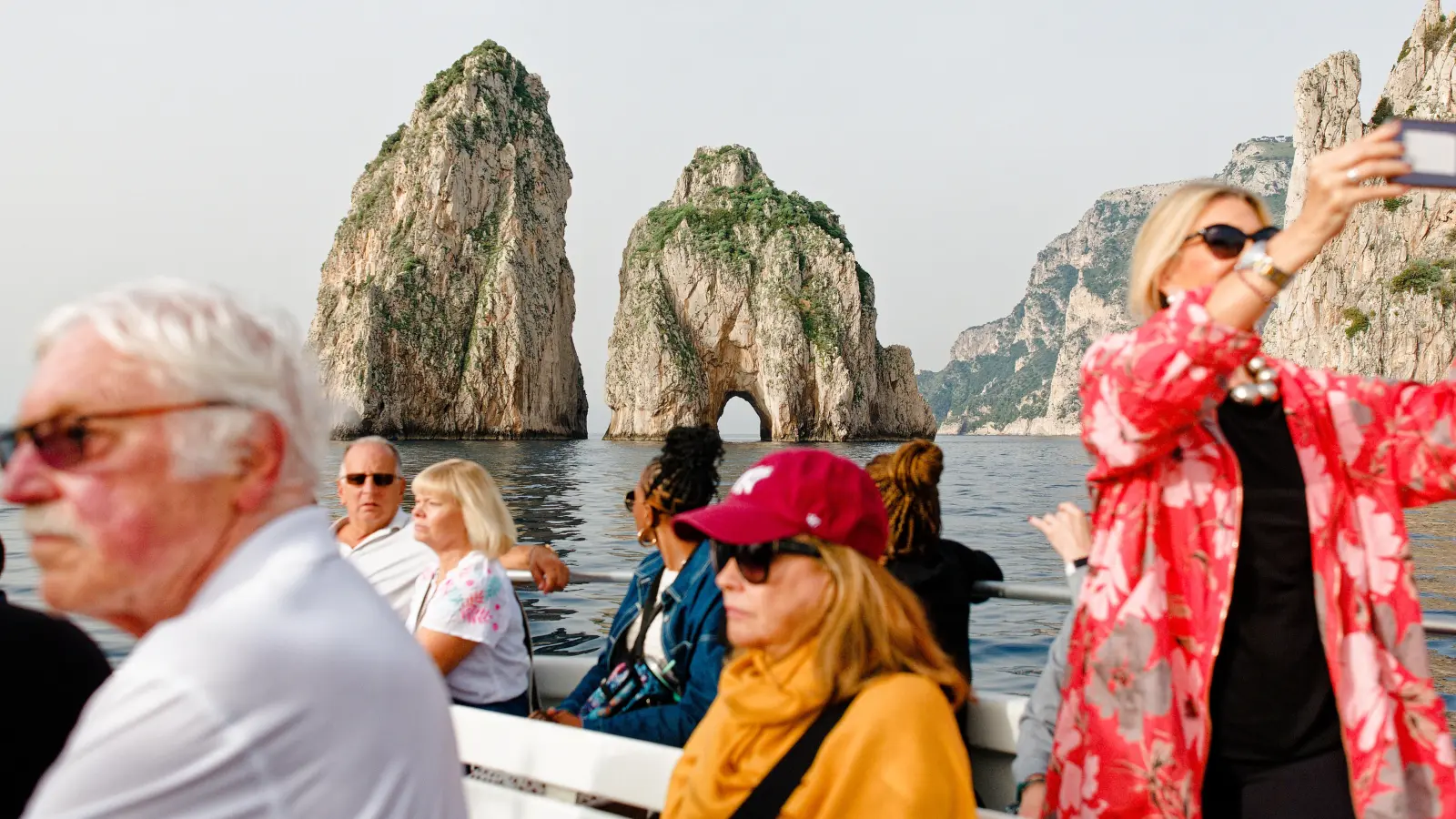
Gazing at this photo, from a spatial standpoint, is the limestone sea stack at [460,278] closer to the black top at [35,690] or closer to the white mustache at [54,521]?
the black top at [35,690]

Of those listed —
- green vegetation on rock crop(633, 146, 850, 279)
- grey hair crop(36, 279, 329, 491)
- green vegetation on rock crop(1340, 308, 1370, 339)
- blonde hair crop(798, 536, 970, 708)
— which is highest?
green vegetation on rock crop(633, 146, 850, 279)

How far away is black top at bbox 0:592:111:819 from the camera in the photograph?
1.43 m

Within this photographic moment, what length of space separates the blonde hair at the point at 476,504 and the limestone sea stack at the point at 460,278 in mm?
62949

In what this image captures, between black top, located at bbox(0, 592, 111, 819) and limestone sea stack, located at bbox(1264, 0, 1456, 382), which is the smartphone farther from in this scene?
limestone sea stack, located at bbox(1264, 0, 1456, 382)

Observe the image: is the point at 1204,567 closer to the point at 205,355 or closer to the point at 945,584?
the point at 205,355

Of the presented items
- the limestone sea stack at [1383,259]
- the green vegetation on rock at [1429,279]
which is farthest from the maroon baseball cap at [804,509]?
the green vegetation on rock at [1429,279]

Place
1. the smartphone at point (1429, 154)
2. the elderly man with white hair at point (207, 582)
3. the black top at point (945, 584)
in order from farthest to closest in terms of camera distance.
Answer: the black top at point (945, 584)
the smartphone at point (1429, 154)
the elderly man with white hair at point (207, 582)

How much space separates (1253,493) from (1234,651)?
9.6 inches

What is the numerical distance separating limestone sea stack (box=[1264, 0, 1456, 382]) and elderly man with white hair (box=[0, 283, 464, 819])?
149 ft

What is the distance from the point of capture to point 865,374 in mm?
75312

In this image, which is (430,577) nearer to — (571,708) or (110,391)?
(571,708)

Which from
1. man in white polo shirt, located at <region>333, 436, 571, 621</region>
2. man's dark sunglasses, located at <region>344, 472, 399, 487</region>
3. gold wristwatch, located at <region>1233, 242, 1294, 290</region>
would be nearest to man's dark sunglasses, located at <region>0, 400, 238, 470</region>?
gold wristwatch, located at <region>1233, 242, 1294, 290</region>

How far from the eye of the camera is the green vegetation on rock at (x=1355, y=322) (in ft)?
145

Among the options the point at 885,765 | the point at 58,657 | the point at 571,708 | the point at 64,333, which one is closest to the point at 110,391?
the point at 64,333
